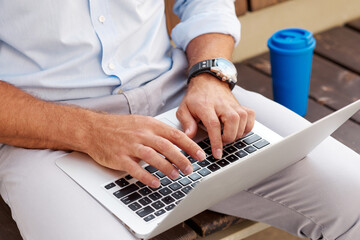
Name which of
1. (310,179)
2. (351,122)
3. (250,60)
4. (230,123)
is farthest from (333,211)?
(250,60)

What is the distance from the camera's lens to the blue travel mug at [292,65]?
195 centimetres

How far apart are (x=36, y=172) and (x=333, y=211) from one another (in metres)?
0.72

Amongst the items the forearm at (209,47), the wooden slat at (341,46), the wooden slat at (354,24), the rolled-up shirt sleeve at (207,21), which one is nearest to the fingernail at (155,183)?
the forearm at (209,47)

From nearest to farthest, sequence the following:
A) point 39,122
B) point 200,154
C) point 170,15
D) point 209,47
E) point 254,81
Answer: point 200,154
point 39,122
point 209,47
point 170,15
point 254,81

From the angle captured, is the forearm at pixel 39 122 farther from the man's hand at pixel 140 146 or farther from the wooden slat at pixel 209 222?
the wooden slat at pixel 209 222

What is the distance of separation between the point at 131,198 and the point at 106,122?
0.23 metres

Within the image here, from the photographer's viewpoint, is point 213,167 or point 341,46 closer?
point 213,167

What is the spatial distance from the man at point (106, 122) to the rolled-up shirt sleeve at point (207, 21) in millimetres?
106

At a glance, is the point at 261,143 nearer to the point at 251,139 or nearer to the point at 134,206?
the point at 251,139

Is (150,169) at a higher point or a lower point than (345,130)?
higher

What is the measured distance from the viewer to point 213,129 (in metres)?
1.43

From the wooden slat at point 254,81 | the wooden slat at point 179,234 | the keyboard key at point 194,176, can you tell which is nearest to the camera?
the keyboard key at point 194,176

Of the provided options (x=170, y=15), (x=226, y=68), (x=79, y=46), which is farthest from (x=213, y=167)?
(x=170, y=15)

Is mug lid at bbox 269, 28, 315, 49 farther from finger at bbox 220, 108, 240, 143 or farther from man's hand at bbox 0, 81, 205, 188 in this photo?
man's hand at bbox 0, 81, 205, 188
